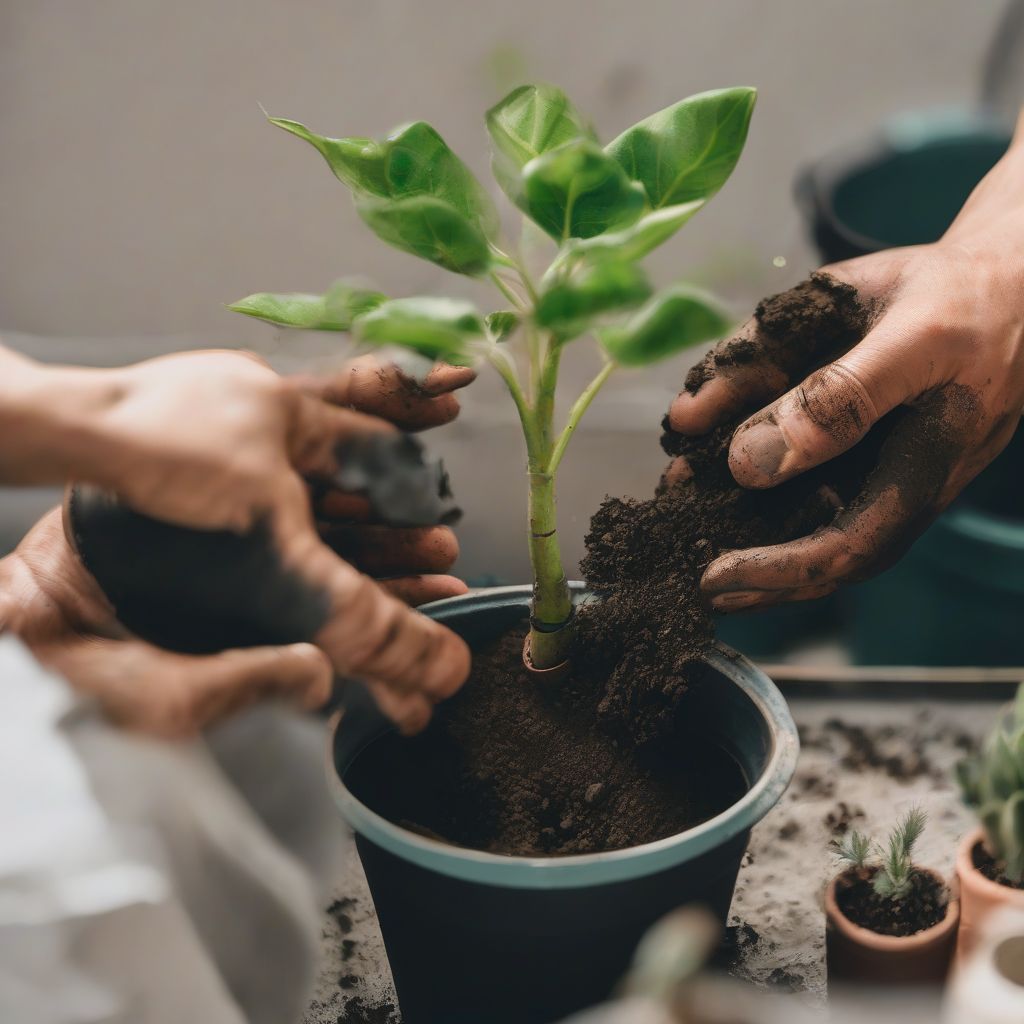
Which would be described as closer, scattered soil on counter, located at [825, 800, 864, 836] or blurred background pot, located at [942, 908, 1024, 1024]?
blurred background pot, located at [942, 908, 1024, 1024]

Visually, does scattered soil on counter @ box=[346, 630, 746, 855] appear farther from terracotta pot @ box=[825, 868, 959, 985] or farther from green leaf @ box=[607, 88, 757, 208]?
green leaf @ box=[607, 88, 757, 208]

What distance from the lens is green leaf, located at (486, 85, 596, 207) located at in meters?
0.71

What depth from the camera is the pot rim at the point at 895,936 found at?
0.74m

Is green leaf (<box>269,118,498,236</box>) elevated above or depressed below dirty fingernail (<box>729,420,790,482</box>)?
above

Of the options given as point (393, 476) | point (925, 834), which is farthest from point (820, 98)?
point (393, 476)

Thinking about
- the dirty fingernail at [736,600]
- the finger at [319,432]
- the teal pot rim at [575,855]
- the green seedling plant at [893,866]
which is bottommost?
the green seedling plant at [893,866]

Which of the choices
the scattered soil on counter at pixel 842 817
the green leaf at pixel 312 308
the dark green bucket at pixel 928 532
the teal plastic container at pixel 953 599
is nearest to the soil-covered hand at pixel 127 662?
the green leaf at pixel 312 308

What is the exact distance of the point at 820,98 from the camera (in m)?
1.62

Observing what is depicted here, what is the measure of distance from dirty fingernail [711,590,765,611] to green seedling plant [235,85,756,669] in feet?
0.46

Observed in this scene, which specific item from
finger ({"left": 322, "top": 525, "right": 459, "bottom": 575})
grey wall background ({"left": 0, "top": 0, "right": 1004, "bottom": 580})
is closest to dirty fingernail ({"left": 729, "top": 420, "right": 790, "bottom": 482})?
finger ({"left": 322, "top": 525, "right": 459, "bottom": 575})

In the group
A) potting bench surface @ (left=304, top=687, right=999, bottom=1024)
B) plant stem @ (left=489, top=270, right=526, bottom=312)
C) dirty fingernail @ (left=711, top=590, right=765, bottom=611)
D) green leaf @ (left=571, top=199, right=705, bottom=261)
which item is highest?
green leaf @ (left=571, top=199, right=705, bottom=261)

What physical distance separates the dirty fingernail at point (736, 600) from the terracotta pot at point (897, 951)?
24 centimetres

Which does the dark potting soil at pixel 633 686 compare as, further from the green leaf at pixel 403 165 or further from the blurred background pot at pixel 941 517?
the blurred background pot at pixel 941 517

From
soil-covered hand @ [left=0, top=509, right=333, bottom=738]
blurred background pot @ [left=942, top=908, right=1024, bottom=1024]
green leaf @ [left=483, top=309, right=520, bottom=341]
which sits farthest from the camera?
green leaf @ [left=483, top=309, right=520, bottom=341]
